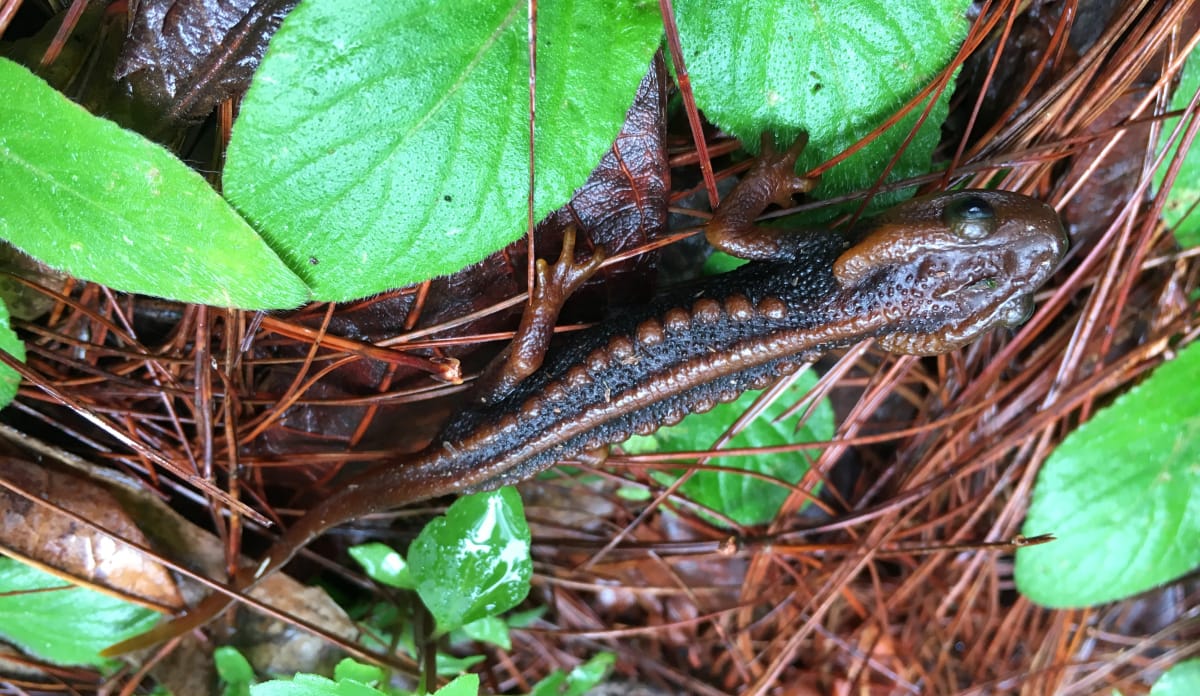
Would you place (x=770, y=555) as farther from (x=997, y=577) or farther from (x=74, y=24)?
(x=74, y=24)

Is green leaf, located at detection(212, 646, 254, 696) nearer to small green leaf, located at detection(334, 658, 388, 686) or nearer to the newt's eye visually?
small green leaf, located at detection(334, 658, 388, 686)

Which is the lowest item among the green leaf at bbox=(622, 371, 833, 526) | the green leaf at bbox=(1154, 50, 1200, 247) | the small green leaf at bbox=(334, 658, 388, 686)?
the small green leaf at bbox=(334, 658, 388, 686)

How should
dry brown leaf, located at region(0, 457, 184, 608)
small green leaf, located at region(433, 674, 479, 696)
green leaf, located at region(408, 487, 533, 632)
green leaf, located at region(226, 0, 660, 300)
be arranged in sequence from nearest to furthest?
green leaf, located at region(226, 0, 660, 300), small green leaf, located at region(433, 674, 479, 696), dry brown leaf, located at region(0, 457, 184, 608), green leaf, located at region(408, 487, 533, 632)

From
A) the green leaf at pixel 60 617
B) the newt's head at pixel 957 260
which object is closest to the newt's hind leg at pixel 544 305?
the newt's head at pixel 957 260

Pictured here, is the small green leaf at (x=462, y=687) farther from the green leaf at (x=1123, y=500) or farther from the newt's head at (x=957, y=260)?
the green leaf at (x=1123, y=500)

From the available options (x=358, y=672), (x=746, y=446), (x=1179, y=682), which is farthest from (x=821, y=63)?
(x=1179, y=682)

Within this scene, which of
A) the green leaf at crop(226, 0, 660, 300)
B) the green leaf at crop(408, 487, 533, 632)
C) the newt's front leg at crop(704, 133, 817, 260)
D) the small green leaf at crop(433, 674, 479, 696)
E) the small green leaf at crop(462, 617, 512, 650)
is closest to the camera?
the green leaf at crop(226, 0, 660, 300)

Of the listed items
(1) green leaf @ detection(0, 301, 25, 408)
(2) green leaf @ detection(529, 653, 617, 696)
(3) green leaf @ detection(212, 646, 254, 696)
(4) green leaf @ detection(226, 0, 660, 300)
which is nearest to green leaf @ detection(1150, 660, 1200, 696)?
(2) green leaf @ detection(529, 653, 617, 696)
